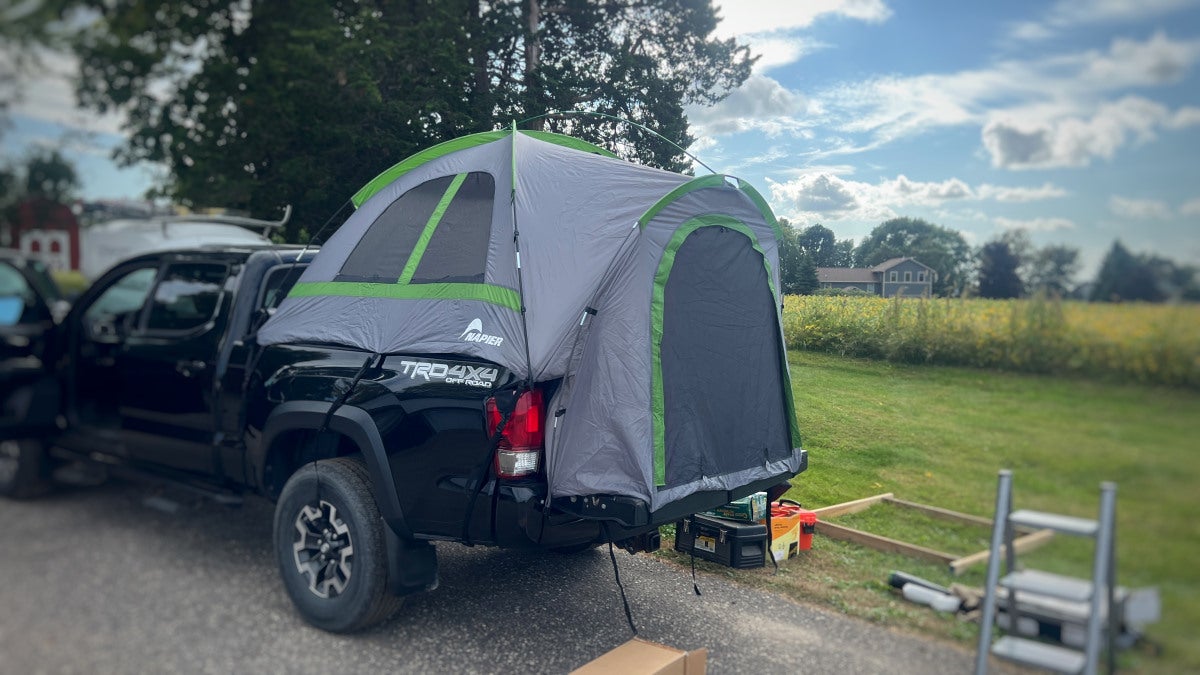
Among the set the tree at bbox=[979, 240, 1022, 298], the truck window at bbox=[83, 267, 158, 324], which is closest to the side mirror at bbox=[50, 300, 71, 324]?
the truck window at bbox=[83, 267, 158, 324]

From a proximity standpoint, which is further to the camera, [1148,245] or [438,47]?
[438,47]

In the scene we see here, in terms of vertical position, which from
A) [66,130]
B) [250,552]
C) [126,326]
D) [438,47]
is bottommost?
[250,552]

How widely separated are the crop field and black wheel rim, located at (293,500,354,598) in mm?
3005

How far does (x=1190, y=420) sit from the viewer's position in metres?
2.98

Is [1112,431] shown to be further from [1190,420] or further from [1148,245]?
[1148,245]

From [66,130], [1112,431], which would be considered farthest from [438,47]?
[1112,431]

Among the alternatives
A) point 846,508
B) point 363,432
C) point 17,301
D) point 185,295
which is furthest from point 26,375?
point 846,508

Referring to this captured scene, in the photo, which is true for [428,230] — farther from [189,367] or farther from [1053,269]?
[1053,269]

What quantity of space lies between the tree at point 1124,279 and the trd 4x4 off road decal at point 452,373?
2.67m

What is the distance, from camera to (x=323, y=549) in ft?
13.3

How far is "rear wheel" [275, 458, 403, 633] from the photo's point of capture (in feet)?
12.7

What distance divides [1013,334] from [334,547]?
3.58 meters

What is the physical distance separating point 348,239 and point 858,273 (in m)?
3.19

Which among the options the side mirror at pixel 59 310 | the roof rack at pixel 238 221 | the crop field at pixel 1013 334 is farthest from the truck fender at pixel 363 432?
the crop field at pixel 1013 334
